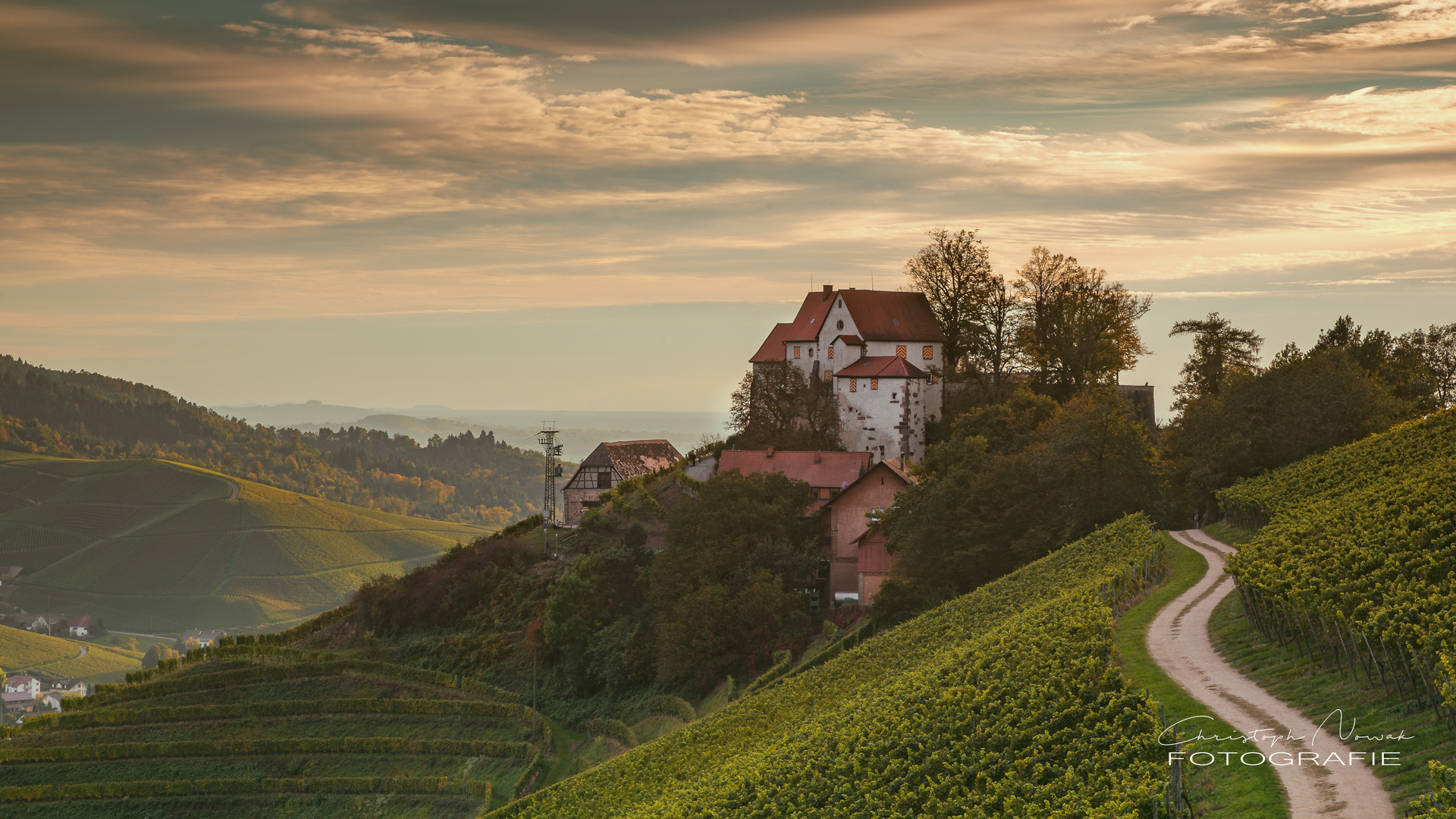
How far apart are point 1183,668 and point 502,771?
40538mm

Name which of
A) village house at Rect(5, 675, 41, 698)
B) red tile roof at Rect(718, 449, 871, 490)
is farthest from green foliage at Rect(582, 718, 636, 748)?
village house at Rect(5, 675, 41, 698)

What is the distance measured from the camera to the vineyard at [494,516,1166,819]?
65.2 feet

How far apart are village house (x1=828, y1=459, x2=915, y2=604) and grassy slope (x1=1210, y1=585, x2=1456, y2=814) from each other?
37862 mm

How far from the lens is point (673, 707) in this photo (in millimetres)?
57688

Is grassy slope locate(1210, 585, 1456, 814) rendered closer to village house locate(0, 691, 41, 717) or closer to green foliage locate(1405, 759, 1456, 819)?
green foliage locate(1405, 759, 1456, 819)

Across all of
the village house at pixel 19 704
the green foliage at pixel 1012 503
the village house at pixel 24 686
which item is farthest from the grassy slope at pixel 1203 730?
the village house at pixel 24 686

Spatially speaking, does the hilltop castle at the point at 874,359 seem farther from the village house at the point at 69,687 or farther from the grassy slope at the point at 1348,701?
the village house at the point at 69,687

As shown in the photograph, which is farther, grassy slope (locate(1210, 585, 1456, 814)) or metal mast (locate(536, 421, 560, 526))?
metal mast (locate(536, 421, 560, 526))

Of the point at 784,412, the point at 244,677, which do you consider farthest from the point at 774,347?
the point at 244,677

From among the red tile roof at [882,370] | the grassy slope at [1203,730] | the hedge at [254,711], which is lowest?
the hedge at [254,711]

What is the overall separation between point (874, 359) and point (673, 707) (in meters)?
30.8

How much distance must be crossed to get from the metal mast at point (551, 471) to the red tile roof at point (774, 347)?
17.4 m

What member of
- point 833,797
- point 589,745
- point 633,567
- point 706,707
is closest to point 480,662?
point 633,567

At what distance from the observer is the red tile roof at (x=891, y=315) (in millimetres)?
80312
